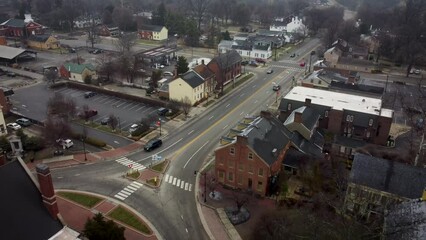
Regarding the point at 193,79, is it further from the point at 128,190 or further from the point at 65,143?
the point at 128,190

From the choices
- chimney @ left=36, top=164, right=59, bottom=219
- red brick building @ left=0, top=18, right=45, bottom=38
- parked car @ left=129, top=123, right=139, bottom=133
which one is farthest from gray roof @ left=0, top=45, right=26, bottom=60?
chimney @ left=36, top=164, right=59, bottom=219

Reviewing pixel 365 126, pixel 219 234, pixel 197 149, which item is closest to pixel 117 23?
pixel 197 149

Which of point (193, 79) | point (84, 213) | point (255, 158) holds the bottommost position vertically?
point (84, 213)

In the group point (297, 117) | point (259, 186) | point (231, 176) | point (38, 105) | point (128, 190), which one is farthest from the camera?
point (38, 105)

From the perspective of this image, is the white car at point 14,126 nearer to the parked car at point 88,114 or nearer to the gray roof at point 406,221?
the parked car at point 88,114

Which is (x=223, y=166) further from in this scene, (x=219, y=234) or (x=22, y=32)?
(x=22, y=32)

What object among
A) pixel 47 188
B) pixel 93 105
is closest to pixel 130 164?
pixel 47 188
